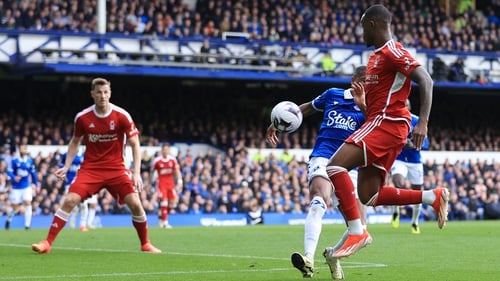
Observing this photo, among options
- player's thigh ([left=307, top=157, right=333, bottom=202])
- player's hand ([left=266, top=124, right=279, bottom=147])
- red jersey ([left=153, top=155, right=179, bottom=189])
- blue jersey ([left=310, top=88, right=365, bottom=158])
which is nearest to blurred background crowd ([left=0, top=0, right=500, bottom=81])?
red jersey ([left=153, top=155, right=179, bottom=189])

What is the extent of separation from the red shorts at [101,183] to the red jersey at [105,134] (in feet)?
0.29

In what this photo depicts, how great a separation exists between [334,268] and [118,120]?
5.42 meters

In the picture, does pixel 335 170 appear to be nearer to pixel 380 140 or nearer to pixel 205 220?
pixel 380 140

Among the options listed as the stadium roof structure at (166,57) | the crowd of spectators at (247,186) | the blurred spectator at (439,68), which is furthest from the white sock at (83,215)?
the blurred spectator at (439,68)

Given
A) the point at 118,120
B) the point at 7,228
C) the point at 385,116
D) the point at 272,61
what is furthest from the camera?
the point at 272,61

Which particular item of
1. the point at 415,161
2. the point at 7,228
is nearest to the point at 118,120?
the point at 415,161

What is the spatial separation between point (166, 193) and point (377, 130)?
1858 cm

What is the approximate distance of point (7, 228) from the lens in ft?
89.5

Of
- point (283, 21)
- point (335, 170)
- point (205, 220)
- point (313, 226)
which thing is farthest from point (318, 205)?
point (283, 21)

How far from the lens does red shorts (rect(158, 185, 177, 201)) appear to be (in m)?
28.3

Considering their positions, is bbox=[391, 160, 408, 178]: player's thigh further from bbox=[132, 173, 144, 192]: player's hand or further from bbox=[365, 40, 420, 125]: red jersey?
bbox=[365, 40, 420, 125]: red jersey

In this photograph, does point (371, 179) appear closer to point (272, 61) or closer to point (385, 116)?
point (385, 116)

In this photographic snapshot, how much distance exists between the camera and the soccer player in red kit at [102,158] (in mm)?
15008

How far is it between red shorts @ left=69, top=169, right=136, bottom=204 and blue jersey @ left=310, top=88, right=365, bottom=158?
3.91 m
